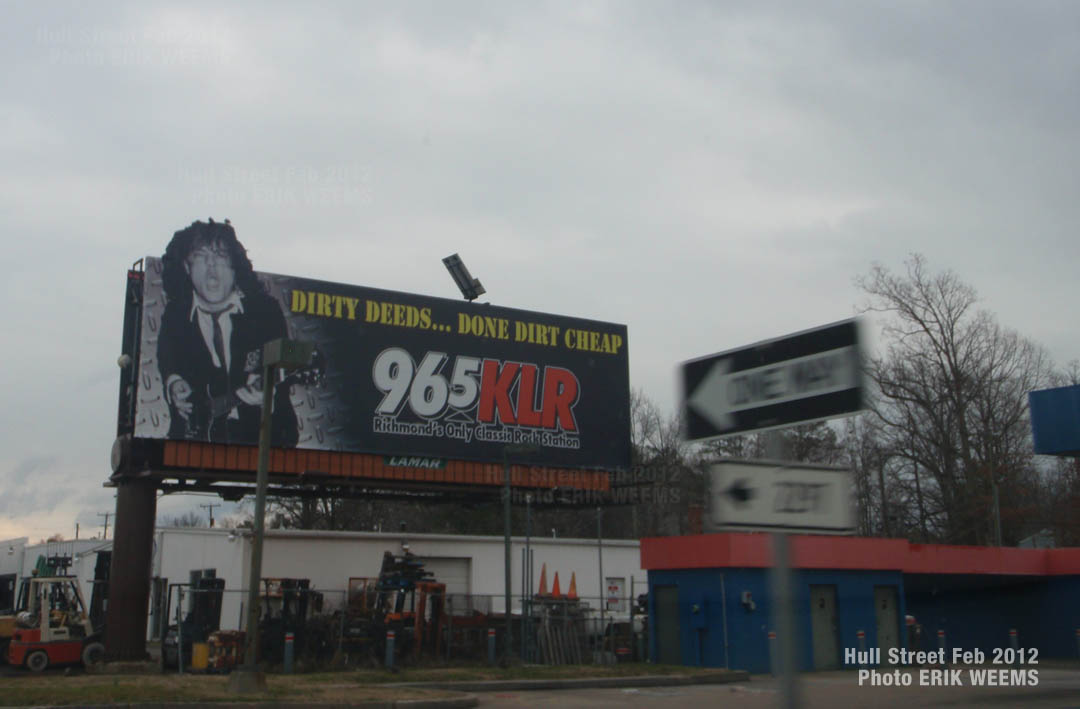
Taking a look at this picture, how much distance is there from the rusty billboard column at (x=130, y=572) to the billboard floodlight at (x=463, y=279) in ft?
40.8

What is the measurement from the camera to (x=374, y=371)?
111 feet

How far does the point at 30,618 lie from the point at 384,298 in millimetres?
14232

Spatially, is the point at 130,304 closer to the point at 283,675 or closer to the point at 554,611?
the point at 283,675

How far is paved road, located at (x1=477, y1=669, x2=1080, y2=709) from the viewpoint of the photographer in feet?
61.6

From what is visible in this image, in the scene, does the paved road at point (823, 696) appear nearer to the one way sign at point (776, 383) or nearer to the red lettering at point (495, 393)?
the one way sign at point (776, 383)

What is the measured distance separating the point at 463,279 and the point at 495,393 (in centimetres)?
435

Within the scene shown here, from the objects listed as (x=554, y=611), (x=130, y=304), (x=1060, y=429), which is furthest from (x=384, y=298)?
(x=1060, y=429)

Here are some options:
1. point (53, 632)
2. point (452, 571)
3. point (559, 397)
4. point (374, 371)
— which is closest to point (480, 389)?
point (559, 397)

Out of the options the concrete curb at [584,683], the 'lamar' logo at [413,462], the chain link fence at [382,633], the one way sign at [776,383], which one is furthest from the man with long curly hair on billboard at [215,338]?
the one way sign at [776,383]

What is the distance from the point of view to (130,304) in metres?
31.4

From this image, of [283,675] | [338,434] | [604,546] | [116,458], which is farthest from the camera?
[604,546]

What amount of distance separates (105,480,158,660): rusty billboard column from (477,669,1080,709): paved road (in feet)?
44.1

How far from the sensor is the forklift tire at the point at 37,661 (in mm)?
28344

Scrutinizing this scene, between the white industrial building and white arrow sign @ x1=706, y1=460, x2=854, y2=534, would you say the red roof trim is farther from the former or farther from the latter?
white arrow sign @ x1=706, y1=460, x2=854, y2=534
